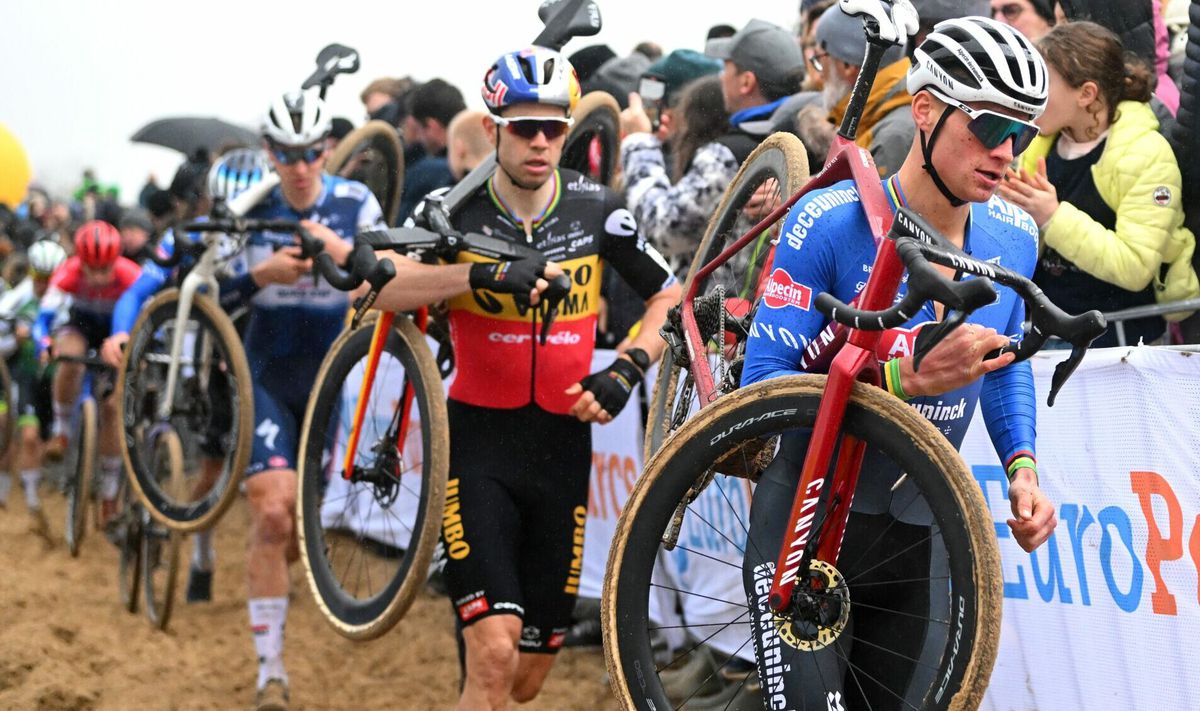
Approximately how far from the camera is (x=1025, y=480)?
3.76 metres

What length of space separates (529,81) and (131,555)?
564 centimetres

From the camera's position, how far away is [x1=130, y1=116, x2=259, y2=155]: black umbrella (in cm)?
1719

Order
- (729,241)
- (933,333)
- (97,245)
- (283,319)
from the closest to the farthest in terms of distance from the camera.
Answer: (933,333), (729,241), (283,319), (97,245)

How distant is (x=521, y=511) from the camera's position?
5891mm

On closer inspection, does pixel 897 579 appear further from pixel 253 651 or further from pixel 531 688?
pixel 253 651

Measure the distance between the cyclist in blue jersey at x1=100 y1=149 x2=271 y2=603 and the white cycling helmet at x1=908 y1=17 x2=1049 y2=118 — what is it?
201 inches

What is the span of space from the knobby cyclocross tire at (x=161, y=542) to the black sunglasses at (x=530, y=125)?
3966mm

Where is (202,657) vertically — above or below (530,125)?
below

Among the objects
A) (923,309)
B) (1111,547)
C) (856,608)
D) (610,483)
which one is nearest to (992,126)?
(923,309)

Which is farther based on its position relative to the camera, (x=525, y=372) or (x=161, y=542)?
(x=161, y=542)

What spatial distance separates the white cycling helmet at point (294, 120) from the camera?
7.88 m

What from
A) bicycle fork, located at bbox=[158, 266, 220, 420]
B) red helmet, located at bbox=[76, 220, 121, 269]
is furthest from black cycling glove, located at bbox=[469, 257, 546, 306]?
red helmet, located at bbox=[76, 220, 121, 269]

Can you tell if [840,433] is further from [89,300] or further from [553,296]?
[89,300]

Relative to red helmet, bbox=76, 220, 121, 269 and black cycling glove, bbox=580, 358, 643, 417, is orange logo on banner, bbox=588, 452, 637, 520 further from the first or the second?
red helmet, bbox=76, 220, 121, 269
